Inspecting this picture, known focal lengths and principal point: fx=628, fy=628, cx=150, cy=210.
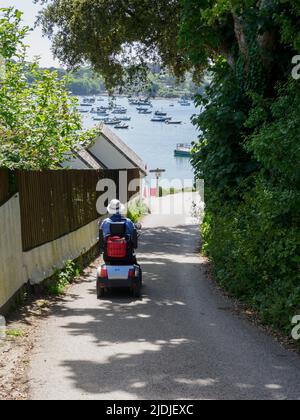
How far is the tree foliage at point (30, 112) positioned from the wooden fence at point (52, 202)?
1.98ft

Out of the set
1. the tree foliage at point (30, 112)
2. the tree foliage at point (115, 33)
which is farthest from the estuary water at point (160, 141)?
the tree foliage at point (30, 112)

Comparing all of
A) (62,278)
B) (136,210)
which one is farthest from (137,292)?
(136,210)

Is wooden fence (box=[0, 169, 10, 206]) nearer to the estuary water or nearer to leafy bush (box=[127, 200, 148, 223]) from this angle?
leafy bush (box=[127, 200, 148, 223])

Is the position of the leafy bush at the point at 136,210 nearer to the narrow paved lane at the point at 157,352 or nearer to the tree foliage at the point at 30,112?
the tree foliage at the point at 30,112

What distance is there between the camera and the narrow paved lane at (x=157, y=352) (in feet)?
22.8

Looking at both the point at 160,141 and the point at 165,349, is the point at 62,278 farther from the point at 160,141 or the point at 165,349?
the point at 160,141

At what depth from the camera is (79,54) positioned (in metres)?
27.8

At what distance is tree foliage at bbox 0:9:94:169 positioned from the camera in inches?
564

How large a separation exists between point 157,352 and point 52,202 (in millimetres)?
7015

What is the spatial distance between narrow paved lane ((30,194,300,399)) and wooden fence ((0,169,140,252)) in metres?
1.58

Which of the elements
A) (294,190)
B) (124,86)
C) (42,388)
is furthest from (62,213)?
(124,86)

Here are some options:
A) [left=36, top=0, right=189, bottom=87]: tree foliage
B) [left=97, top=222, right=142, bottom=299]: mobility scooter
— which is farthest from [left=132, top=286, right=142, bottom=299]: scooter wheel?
[left=36, top=0, right=189, bottom=87]: tree foliage

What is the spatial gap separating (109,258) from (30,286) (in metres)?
1.81

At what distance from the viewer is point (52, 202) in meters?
14.9
